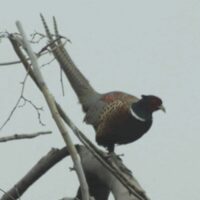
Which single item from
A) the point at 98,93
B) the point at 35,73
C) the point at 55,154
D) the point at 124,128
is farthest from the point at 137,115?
the point at 35,73

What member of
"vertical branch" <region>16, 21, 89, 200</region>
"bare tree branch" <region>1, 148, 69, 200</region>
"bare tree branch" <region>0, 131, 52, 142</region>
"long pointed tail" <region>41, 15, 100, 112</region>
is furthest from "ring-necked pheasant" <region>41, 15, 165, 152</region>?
"vertical branch" <region>16, 21, 89, 200</region>

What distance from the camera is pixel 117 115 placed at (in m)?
6.92

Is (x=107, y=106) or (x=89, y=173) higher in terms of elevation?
(x=107, y=106)

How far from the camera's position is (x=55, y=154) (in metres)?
3.55

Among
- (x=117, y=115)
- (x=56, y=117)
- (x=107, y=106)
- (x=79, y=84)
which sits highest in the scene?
(x=79, y=84)

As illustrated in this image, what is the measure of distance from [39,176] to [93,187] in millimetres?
290

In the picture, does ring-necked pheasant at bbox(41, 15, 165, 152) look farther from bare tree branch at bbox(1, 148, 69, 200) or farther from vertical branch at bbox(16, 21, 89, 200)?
vertical branch at bbox(16, 21, 89, 200)

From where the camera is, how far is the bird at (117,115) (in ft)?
22.4

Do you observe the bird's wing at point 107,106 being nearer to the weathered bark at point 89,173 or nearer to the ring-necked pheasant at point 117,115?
the ring-necked pheasant at point 117,115

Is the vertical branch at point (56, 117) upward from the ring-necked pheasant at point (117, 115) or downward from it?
downward

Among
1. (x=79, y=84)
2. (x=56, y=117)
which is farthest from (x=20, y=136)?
(x=79, y=84)

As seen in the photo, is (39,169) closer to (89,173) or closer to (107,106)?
(89,173)

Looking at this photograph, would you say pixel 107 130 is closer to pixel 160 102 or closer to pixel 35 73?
pixel 160 102

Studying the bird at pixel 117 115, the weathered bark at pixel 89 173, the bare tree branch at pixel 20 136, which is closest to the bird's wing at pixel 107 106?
the bird at pixel 117 115
